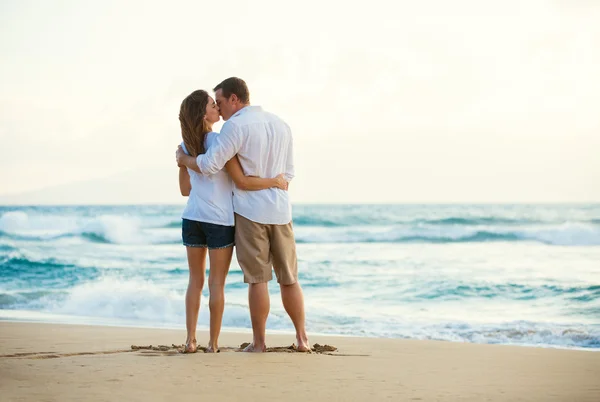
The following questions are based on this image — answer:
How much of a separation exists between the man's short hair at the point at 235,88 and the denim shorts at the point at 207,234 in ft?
2.61

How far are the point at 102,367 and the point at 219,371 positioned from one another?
A: 62cm

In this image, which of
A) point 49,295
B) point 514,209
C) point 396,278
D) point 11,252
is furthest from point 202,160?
point 514,209

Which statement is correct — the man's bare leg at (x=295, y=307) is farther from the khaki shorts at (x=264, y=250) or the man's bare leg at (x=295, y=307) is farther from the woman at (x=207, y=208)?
the woman at (x=207, y=208)

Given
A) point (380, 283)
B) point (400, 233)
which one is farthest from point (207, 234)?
point (400, 233)

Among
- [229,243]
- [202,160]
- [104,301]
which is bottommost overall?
[104,301]

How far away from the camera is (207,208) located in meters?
4.68

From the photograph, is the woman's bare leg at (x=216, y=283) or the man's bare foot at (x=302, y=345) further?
the man's bare foot at (x=302, y=345)

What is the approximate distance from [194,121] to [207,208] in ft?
1.72

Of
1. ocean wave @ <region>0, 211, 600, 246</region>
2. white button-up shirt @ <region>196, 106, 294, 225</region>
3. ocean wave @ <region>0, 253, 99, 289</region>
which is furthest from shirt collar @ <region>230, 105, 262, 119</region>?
ocean wave @ <region>0, 211, 600, 246</region>

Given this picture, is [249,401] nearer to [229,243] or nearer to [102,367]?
[102,367]

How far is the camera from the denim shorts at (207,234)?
15.4 feet

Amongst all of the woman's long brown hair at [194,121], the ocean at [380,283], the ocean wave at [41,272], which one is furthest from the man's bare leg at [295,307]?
the ocean wave at [41,272]

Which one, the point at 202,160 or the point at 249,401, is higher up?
the point at 202,160

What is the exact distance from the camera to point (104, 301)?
31.3 ft
